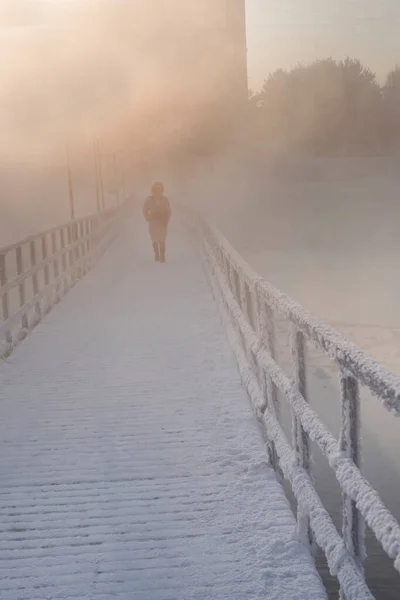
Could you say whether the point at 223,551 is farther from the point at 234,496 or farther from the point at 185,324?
the point at 185,324

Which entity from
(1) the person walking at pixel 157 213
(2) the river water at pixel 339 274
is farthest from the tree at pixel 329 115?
(1) the person walking at pixel 157 213

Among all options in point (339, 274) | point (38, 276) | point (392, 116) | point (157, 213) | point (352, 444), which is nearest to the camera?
point (352, 444)

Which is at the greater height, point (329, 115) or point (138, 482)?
point (329, 115)

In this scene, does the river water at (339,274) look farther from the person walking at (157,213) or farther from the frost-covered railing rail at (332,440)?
the person walking at (157,213)

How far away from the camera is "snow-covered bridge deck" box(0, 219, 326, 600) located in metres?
3.70

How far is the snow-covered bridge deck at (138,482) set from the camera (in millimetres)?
3703

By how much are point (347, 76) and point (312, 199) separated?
140 ft

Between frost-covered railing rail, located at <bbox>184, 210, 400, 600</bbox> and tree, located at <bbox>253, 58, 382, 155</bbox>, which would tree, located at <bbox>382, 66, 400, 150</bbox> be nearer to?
tree, located at <bbox>253, 58, 382, 155</bbox>

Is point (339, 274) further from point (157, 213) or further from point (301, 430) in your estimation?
point (301, 430)

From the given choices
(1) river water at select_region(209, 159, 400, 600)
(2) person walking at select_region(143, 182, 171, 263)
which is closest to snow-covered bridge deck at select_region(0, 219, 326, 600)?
(1) river water at select_region(209, 159, 400, 600)

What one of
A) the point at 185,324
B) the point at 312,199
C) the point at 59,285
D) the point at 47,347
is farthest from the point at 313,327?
the point at 312,199

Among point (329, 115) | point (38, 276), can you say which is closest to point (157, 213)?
point (38, 276)

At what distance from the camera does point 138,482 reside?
4.92m

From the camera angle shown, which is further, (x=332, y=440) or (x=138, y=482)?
(x=138, y=482)
